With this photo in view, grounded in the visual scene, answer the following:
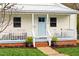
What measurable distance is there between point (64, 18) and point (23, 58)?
65.7ft

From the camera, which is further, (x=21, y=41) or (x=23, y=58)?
(x=21, y=41)

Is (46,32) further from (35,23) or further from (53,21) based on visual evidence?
(53,21)

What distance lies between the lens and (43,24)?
21250 millimetres

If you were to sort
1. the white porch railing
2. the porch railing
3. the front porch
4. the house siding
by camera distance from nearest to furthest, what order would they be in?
the white porch railing → the front porch → the porch railing → the house siding

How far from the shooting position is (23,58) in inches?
66.4

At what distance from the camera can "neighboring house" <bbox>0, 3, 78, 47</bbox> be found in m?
19.4

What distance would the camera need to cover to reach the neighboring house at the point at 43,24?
63.5 ft

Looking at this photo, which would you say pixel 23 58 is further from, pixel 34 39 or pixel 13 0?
pixel 34 39

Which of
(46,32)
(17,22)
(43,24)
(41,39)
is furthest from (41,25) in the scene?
(41,39)

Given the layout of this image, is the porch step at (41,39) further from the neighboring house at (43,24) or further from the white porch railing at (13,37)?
the white porch railing at (13,37)

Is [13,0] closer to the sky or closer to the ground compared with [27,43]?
closer to the sky

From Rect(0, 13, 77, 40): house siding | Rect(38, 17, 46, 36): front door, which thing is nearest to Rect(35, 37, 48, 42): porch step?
Rect(0, 13, 77, 40): house siding

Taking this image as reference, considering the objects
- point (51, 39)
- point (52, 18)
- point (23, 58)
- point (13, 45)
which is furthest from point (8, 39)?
point (23, 58)

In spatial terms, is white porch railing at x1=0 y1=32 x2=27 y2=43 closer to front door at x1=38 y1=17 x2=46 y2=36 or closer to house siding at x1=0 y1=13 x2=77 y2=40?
house siding at x1=0 y1=13 x2=77 y2=40
